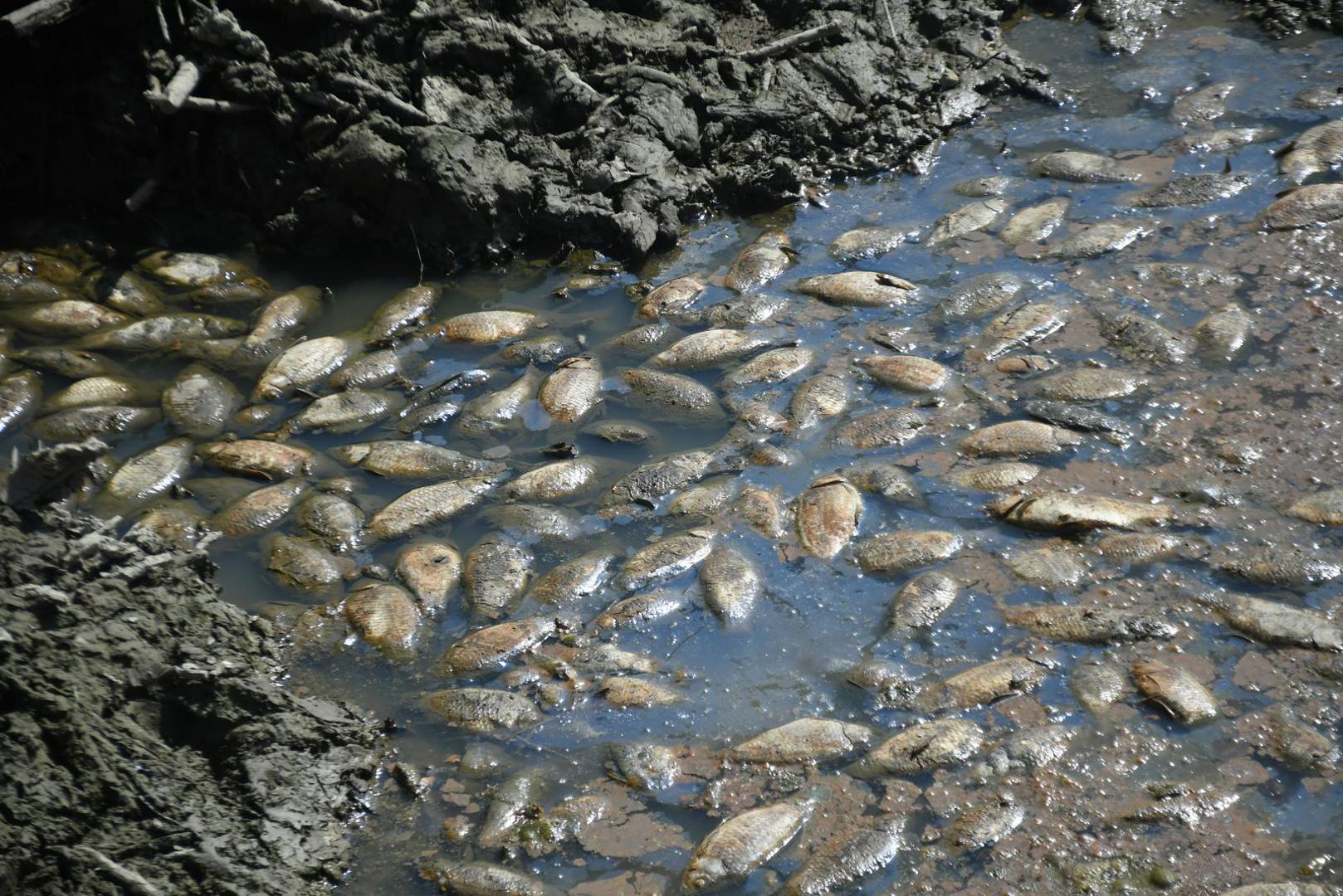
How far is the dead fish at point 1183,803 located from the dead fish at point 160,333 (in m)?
6.19

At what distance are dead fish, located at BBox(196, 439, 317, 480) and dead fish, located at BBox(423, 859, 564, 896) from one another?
9.39 ft

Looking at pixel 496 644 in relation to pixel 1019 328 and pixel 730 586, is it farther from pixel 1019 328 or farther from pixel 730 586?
pixel 1019 328

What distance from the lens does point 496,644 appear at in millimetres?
5168

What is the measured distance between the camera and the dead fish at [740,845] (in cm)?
410

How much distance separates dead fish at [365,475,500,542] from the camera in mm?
5918

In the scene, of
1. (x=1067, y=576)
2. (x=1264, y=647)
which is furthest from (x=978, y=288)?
(x=1264, y=647)

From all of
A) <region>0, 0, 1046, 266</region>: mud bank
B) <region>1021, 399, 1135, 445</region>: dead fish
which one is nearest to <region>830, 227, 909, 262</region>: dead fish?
<region>0, 0, 1046, 266</region>: mud bank

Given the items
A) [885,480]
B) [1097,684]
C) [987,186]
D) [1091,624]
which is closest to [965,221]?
[987,186]

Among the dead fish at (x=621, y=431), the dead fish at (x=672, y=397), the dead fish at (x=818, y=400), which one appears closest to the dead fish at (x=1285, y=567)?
the dead fish at (x=818, y=400)

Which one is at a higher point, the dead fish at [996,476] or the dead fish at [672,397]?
the dead fish at [672,397]

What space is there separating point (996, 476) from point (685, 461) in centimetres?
165

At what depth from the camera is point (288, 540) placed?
5840 millimetres

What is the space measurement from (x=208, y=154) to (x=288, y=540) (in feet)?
13.2

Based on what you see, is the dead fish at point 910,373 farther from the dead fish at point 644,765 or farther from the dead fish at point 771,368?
the dead fish at point 644,765
